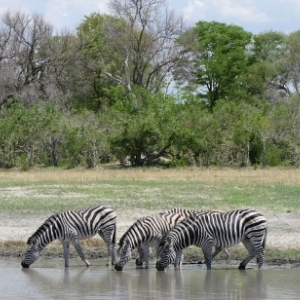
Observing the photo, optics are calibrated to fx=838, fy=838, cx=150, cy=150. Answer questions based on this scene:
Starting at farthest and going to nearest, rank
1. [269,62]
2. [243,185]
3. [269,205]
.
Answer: [269,62] → [243,185] → [269,205]

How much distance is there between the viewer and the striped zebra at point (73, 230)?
1394 cm

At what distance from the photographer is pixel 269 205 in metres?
22.0

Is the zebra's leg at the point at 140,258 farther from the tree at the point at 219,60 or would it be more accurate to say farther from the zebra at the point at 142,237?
the tree at the point at 219,60

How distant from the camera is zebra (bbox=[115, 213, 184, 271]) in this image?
1330 centimetres

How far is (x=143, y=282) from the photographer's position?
40.7 ft

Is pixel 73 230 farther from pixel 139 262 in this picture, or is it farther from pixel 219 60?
pixel 219 60

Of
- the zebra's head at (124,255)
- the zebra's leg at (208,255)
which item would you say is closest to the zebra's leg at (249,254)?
the zebra's leg at (208,255)

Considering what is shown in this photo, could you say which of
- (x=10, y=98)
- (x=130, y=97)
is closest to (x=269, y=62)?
(x=130, y=97)

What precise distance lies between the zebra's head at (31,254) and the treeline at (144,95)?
28.9m

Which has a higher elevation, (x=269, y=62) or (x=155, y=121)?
(x=269, y=62)

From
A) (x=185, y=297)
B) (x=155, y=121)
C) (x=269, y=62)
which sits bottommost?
(x=185, y=297)

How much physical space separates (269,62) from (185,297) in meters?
55.1

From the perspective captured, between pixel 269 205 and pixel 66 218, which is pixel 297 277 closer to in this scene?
pixel 66 218

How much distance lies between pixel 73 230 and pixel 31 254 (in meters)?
0.80
